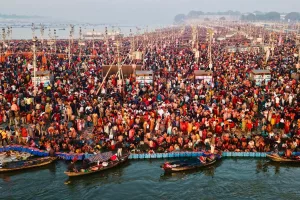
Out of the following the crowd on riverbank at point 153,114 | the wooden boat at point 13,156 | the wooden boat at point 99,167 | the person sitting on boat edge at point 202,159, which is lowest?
the wooden boat at point 99,167

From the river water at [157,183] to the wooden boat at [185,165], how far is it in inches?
11.8

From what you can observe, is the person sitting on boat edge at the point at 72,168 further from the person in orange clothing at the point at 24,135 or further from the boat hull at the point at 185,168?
the person in orange clothing at the point at 24,135

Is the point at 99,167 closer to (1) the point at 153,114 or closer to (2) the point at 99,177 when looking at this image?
(2) the point at 99,177

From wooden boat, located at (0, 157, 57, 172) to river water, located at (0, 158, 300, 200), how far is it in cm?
27

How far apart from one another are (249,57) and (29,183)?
40.0 m

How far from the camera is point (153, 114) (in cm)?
2517

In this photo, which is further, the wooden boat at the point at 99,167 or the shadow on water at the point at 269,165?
the shadow on water at the point at 269,165

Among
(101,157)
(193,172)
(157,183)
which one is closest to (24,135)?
(101,157)

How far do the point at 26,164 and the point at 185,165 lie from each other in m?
8.71

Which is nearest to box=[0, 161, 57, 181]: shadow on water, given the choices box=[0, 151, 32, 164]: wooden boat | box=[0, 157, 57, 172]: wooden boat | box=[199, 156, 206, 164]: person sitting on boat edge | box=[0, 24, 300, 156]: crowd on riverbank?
box=[0, 157, 57, 172]: wooden boat

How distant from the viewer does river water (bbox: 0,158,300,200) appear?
698 inches

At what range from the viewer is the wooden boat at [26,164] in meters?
19.7

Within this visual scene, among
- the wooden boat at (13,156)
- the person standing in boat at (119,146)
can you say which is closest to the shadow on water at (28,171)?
the wooden boat at (13,156)

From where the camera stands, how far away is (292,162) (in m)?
21.0
